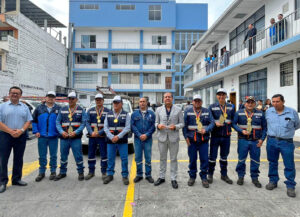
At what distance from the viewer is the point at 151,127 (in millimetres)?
4402

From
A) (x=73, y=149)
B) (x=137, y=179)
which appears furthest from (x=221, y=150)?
(x=73, y=149)

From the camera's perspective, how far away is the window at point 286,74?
32.8 ft

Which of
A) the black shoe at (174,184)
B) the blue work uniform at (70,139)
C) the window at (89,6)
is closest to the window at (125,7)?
the window at (89,6)

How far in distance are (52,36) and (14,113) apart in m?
24.6

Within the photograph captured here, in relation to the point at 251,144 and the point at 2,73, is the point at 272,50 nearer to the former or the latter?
the point at 251,144

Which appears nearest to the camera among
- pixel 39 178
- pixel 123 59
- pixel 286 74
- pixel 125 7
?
pixel 39 178

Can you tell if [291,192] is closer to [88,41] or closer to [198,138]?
[198,138]

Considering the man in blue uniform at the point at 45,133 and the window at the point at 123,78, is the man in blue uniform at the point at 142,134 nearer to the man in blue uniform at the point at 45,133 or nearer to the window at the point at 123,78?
the man in blue uniform at the point at 45,133

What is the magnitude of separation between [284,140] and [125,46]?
30.0 metres

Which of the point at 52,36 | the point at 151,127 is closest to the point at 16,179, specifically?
the point at 151,127

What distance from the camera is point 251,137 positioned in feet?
13.8

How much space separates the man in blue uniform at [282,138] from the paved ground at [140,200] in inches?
11.0

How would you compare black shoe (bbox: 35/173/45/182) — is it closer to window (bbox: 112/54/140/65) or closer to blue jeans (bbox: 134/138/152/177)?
blue jeans (bbox: 134/138/152/177)

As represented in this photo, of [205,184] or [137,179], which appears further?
[137,179]
